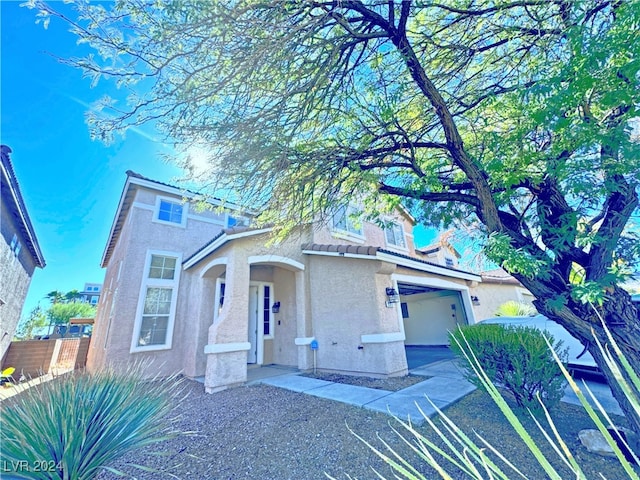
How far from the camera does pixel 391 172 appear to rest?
6328 millimetres

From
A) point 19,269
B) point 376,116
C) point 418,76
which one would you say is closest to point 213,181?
point 376,116

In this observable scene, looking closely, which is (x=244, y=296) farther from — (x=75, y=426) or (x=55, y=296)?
(x=55, y=296)

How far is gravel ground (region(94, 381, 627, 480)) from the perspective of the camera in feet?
13.1

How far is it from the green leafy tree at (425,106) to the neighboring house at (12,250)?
24.8 ft

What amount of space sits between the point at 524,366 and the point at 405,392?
2.71 m

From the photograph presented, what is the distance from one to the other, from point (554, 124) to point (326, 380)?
7.82 m

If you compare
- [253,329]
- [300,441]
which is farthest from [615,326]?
[253,329]

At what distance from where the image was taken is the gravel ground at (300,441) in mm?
3994

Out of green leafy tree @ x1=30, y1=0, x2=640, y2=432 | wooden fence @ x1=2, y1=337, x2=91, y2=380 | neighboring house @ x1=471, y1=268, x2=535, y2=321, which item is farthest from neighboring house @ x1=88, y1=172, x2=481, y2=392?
wooden fence @ x1=2, y1=337, x2=91, y2=380

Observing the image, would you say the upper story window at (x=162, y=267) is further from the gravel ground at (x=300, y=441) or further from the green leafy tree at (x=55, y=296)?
the green leafy tree at (x=55, y=296)

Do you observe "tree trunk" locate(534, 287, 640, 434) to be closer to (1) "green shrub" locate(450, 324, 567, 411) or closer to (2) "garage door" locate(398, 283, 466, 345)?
(1) "green shrub" locate(450, 324, 567, 411)

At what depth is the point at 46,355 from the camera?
15484mm

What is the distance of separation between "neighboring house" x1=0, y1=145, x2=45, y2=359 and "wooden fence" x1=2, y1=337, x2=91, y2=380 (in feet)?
2.94

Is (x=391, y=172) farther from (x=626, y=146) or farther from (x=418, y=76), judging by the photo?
(x=626, y=146)
